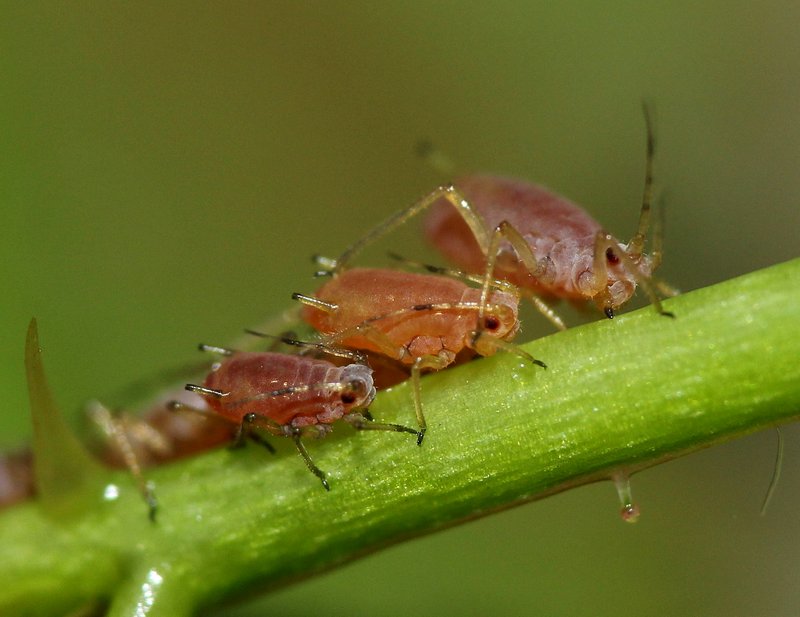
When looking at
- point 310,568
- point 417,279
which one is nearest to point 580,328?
point 417,279

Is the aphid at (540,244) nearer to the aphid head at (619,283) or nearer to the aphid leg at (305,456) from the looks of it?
the aphid head at (619,283)

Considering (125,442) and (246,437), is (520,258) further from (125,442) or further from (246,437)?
(125,442)

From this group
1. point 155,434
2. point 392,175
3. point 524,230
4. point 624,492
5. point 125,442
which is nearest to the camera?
point 624,492

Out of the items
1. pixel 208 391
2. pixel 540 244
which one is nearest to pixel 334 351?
pixel 208 391

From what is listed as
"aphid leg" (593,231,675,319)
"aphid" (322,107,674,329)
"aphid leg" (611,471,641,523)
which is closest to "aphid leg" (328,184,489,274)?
"aphid" (322,107,674,329)

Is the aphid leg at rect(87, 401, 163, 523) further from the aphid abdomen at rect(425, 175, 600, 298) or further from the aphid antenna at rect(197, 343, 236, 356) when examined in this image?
the aphid abdomen at rect(425, 175, 600, 298)

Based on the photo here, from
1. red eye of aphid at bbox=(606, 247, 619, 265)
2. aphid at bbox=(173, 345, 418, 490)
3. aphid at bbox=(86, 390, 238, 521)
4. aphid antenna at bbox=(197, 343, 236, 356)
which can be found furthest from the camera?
aphid at bbox=(86, 390, 238, 521)

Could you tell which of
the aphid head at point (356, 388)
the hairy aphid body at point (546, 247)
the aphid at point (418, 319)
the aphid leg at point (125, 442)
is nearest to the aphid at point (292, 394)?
the aphid head at point (356, 388)
